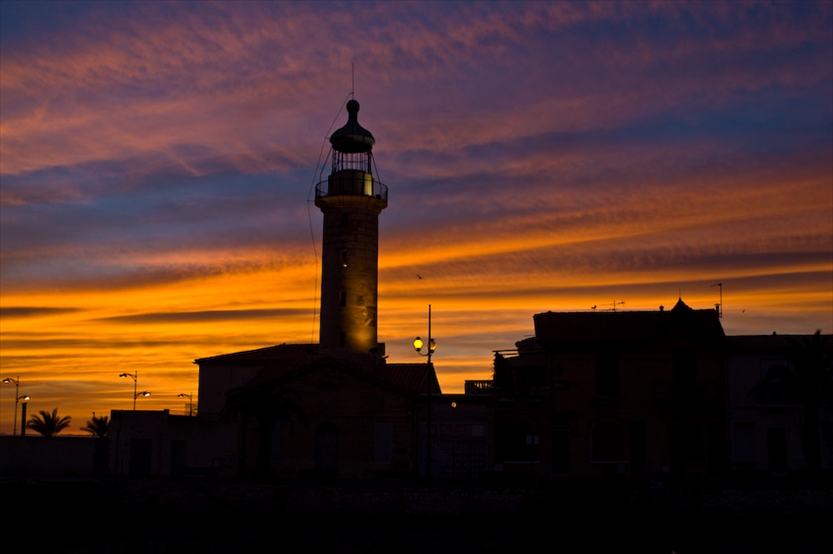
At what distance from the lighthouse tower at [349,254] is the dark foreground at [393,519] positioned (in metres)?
10.5

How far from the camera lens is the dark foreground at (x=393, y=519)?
36.8 meters

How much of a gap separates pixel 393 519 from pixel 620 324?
15.5 m

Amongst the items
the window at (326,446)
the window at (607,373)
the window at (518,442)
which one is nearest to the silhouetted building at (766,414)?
the window at (607,373)

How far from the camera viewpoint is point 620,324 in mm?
50312

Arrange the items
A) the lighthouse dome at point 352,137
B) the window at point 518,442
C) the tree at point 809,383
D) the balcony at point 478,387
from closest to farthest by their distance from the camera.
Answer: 1. the tree at point 809,383
2. the window at point 518,442
3. the balcony at point 478,387
4. the lighthouse dome at point 352,137

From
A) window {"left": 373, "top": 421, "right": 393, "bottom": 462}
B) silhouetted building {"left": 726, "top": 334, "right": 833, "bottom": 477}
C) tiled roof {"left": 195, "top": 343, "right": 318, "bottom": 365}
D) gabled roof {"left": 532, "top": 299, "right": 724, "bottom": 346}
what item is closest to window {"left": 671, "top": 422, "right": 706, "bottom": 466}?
silhouetted building {"left": 726, "top": 334, "right": 833, "bottom": 477}

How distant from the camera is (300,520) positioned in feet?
145

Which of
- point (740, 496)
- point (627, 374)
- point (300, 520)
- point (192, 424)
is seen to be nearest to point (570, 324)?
point (627, 374)

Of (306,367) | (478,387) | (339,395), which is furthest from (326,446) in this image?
(478,387)

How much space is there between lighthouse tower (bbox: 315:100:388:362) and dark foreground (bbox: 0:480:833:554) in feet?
34.5

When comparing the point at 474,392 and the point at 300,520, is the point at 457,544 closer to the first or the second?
the point at 300,520

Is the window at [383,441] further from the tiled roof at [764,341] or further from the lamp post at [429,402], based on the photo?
the tiled roof at [764,341]

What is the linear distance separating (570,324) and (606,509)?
12.8m

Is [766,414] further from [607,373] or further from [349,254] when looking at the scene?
[349,254]
